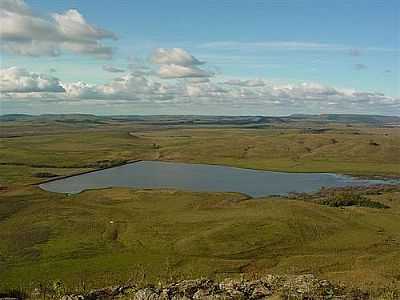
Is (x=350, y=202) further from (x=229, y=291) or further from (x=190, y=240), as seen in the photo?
(x=229, y=291)

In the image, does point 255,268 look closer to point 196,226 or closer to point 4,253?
point 196,226

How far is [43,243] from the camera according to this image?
205 feet

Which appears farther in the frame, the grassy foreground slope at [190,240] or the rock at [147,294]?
the grassy foreground slope at [190,240]

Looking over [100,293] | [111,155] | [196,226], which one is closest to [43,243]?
[196,226]

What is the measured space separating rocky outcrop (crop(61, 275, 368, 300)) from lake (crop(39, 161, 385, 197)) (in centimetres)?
8615

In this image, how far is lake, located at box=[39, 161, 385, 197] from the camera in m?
117

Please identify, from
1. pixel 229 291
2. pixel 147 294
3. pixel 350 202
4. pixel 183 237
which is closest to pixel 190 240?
pixel 183 237

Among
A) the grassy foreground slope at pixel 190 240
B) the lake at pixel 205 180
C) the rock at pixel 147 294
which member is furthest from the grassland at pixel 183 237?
the lake at pixel 205 180

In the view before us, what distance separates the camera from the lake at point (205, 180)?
117438 millimetres

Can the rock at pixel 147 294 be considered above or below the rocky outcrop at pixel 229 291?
above

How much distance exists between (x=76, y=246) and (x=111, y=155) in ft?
403

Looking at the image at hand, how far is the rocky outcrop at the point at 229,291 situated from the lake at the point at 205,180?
86145 mm

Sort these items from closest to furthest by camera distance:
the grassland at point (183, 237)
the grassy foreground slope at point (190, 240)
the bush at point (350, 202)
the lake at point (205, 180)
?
the grassland at point (183, 237) → the grassy foreground slope at point (190, 240) → the bush at point (350, 202) → the lake at point (205, 180)

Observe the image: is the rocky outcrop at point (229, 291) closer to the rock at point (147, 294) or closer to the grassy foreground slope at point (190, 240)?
the rock at point (147, 294)
